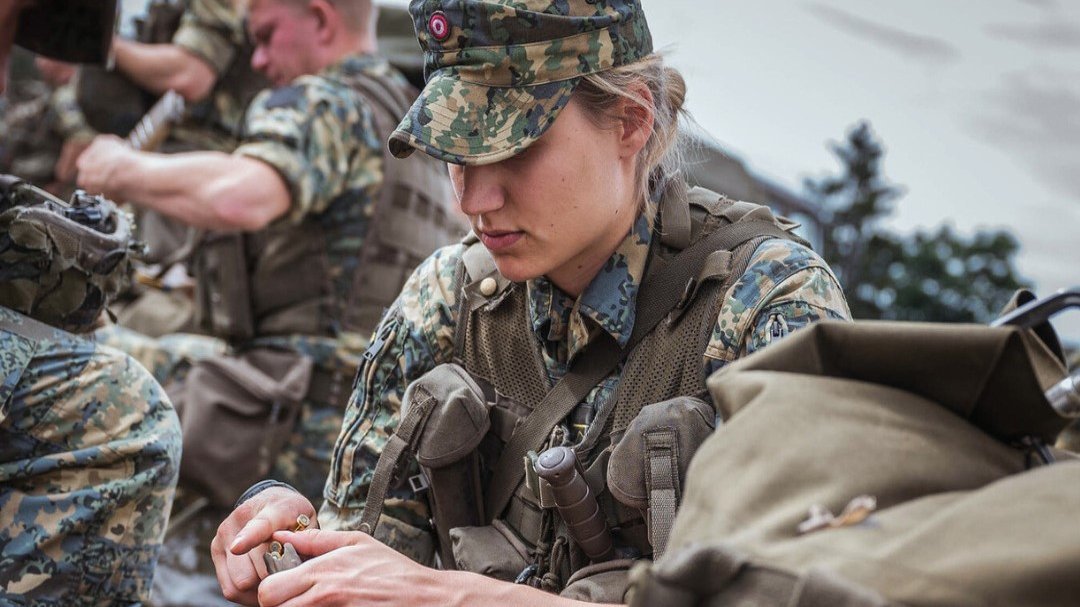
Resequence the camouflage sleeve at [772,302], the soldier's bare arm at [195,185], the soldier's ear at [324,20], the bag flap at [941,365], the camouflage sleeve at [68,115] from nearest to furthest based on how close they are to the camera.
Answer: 1. the bag flap at [941,365]
2. the camouflage sleeve at [772,302]
3. the soldier's bare arm at [195,185]
4. the soldier's ear at [324,20]
5. the camouflage sleeve at [68,115]

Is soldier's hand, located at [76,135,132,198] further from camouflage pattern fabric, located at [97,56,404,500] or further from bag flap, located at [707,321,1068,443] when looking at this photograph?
bag flap, located at [707,321,1068,443]

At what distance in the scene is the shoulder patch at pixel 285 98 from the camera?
4500mm

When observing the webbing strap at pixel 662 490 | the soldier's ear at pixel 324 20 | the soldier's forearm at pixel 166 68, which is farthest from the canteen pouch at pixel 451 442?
the soldier's forearm at pixel 166 68

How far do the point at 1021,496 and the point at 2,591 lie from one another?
7.00 feet

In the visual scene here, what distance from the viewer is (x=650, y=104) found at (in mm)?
2340

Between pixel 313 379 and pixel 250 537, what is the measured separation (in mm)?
2637

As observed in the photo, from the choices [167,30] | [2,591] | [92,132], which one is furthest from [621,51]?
[92,132]

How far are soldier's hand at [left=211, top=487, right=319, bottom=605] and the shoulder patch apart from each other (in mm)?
2426

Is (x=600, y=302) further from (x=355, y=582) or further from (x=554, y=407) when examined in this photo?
(x=355, y=582)

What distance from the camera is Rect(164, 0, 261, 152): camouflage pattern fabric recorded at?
18.9 feet

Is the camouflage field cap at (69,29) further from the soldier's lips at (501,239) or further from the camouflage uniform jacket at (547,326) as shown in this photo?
the soldier's lips at (501,239)

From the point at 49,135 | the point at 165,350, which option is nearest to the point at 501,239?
the point at 165,350

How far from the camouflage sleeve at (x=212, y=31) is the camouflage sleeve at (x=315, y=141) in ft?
4.31

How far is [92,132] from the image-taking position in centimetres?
682
